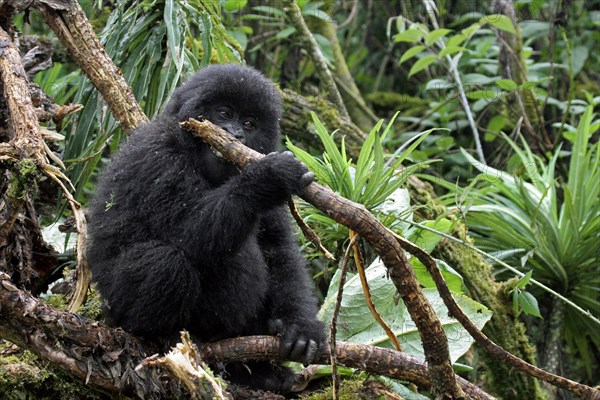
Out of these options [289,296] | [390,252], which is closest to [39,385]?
[289,296]

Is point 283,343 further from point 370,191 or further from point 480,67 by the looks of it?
point 480,67

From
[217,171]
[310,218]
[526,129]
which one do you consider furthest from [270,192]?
[526,129]

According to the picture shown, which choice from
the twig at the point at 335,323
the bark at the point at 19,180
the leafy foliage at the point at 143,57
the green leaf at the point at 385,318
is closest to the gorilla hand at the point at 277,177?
the twig at the point at 335,323

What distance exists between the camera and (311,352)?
427 cm

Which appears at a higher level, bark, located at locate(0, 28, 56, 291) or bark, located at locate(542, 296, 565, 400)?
bark, located at locate(0, 28, 56, 291)

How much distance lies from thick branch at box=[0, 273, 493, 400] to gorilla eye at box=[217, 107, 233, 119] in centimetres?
128

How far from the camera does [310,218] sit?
532 centimetres

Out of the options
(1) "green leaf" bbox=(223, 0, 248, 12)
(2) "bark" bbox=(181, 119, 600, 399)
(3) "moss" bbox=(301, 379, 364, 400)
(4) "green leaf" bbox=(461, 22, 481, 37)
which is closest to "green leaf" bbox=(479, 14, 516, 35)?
(4) "green leaf" bbox=(461, 22, 481, 37)

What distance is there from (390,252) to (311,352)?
1078 mm

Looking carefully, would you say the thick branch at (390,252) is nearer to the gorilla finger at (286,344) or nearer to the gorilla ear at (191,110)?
the gorilla ear at (191,110)

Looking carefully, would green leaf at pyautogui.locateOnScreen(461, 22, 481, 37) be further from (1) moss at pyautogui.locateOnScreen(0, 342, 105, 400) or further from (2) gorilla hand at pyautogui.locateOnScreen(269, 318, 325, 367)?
(1) moss at pyautogui.locateOnScreen(0, 342, 105, 400)

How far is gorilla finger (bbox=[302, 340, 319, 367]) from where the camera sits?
4.26m

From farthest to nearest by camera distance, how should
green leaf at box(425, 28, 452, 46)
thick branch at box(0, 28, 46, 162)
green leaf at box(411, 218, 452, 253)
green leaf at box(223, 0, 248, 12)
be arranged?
green leaf at box(425, 28, 452, 46) < green leaf at box(223, 0, 248, 12) < green leaf at box(411, 218, 452, 253) < thick branch at box(0, 28, 46, 162)

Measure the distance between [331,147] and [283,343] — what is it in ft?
4.42
